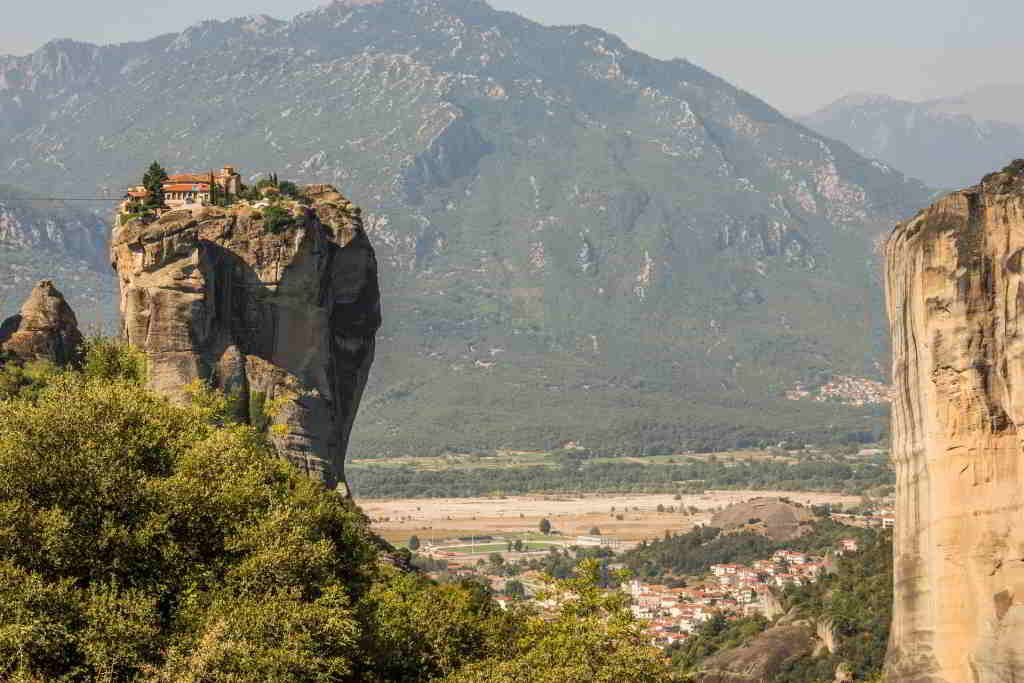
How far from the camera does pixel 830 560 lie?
12719 centimetres

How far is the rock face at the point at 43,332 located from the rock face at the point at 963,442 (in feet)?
153

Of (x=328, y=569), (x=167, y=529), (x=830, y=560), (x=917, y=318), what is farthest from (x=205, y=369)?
(x=830, y=560)

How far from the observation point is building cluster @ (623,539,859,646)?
13030 cm

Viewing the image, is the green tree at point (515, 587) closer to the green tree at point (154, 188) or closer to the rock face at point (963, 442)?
the green tree at point (154, 188)

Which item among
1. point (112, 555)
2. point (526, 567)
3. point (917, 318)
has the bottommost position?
point (526, 567)

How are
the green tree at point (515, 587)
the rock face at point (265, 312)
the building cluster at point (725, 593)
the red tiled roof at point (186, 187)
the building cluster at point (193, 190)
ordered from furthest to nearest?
the green tree at point (515, 587)
the building cluster at point (725, 593)
the red tiled roof at point (186, 187)
the building cluster at point (193, 190)
the rock face at point (265, 312)

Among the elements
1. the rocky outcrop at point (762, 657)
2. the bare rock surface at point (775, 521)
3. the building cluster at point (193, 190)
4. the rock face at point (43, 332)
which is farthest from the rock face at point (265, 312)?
the bare rock surface at point (775, 521)

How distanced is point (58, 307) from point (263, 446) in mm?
23482

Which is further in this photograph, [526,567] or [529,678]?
[526,567]

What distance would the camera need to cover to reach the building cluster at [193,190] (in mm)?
86375

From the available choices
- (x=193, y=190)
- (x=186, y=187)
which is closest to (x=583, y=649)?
(x=193, y=190)

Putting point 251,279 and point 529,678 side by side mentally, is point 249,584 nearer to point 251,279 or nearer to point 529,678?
point 529,678

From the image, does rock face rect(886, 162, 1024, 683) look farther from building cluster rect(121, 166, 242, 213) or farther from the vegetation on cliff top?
building cluster rect(121, 166, 242, 213)

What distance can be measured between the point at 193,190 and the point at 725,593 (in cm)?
6496
